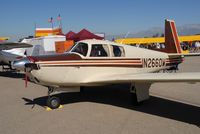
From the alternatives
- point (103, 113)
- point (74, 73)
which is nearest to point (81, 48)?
point (74, 73)

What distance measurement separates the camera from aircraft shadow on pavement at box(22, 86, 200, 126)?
5.86 meters

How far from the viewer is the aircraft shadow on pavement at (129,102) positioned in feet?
19.2

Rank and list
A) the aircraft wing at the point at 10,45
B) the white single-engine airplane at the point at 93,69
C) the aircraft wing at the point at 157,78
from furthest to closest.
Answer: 1. the aircraft wing at the point at 10,45
2. the white single-engine airplane at the point at 93,69
3. the aircraft wing at the point at 157,78

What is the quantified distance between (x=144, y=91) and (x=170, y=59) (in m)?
2.81

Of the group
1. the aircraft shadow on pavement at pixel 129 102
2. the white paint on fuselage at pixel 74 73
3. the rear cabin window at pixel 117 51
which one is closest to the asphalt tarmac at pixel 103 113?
the aircraft shadow on pavement at pixel 129 102

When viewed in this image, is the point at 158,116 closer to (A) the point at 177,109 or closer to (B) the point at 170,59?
(A) the point at 177,109

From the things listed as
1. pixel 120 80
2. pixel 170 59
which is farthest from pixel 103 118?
pixel 170 59

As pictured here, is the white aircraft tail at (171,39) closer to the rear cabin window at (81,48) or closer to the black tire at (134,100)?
the black tire at (134,100)

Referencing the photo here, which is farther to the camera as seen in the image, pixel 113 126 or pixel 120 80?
pixel 120 80

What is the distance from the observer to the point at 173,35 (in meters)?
10.1

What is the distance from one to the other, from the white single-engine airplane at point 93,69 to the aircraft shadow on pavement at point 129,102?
42 cm

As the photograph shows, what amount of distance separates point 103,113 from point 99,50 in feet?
6.13

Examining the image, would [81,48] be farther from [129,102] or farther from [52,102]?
[129,102]

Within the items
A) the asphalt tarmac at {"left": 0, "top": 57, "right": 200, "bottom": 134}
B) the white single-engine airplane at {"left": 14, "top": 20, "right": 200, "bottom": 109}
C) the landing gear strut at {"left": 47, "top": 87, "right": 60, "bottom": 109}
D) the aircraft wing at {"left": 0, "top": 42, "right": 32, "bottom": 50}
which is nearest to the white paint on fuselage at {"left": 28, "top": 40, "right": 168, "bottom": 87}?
the white single-engine airplane at {"left": 14, "top": 20, "right": 200, "bottom": 109}
